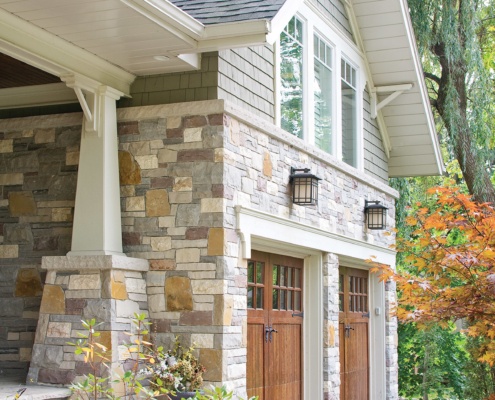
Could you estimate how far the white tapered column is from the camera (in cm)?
745

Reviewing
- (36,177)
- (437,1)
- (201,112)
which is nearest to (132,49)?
(201,112)

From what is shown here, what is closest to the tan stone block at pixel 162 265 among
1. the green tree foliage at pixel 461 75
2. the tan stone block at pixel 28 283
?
the tan stone block at pixel 28 283

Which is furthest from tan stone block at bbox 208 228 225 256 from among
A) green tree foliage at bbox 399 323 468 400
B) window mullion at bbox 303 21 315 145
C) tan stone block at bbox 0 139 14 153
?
green tree foliage at bbox 399 323 468 400

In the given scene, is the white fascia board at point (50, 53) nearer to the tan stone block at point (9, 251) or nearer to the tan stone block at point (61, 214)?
the tan stone block at point (61, 214)

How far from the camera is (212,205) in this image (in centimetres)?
750

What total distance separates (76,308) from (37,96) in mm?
2213

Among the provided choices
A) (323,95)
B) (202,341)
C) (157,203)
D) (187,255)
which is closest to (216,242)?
(187,255)

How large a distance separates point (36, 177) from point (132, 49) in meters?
1.70

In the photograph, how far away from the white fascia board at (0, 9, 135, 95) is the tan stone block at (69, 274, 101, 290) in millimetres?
1656

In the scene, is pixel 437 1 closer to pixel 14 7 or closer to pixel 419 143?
pixel 419 143

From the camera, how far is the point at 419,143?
41.9 ft

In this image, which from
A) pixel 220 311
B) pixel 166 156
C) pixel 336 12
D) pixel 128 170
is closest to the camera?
pixel 220 311

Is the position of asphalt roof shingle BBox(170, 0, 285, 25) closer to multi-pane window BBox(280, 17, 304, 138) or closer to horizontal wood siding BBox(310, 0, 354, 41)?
multi-pane window BBox(280, 17, 304, 138)

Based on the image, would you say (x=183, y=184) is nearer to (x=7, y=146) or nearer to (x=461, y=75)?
(x=7, y=146)
